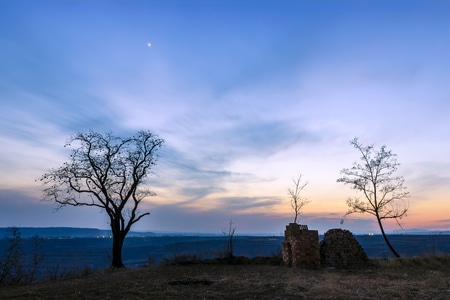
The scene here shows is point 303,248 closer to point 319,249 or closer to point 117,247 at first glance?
point 319,249

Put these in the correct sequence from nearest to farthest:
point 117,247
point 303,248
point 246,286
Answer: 1. point 246,286
2. point 303,248
3. point 117,247

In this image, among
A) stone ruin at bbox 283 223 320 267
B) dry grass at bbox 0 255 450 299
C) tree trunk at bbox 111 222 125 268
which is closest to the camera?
dry grass at bbox 0 255 450 299

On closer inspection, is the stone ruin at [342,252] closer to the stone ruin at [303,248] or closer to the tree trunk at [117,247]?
the stone ruin at [303,248]

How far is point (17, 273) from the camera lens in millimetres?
17516

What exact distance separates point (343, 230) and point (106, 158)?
647 inches

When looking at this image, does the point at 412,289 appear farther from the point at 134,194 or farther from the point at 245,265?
the point at 134,194

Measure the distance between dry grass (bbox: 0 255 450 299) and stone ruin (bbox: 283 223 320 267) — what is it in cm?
160


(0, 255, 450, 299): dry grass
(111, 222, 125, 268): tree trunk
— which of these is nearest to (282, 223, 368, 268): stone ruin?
(0, 255, 450, 299): dry grass

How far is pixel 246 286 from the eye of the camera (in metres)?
12.6

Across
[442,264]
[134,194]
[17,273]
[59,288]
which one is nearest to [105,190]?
[134,194]

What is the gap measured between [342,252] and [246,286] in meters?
10.0

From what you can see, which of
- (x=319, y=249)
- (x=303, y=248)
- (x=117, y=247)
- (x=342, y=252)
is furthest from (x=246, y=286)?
(x=117, y=247)

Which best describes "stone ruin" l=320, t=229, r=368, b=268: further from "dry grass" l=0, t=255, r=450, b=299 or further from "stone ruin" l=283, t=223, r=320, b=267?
"dry grass" l=0, t=255, r=450, b=299

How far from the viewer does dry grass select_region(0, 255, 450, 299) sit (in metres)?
10.6
